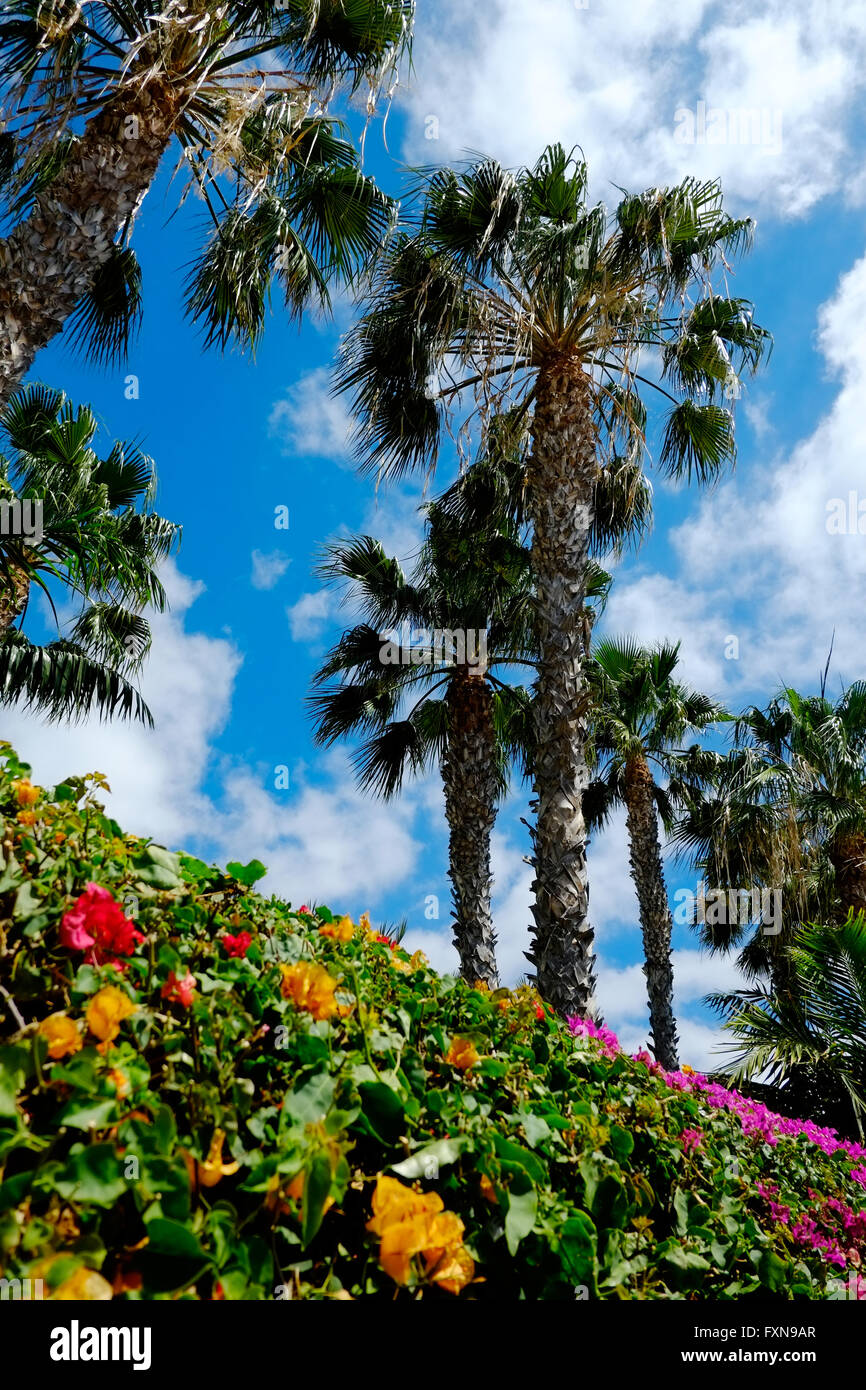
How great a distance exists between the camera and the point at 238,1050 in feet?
3.47

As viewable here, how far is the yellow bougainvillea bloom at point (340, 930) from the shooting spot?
5.76ft

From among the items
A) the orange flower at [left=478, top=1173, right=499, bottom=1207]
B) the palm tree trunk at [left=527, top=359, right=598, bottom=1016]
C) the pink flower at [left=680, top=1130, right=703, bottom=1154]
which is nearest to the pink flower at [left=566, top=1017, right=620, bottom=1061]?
the pink flower at [left=680, top=1130, right=703, bottom=1154]

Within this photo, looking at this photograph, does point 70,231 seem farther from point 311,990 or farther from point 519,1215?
point 519,1215

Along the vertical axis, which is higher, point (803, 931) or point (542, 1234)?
point (803, 931)

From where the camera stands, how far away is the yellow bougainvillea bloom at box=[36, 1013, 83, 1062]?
2.88 ft

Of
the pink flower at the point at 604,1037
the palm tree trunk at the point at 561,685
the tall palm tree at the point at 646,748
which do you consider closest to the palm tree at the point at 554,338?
the palm tree trunk at the point at 561,685

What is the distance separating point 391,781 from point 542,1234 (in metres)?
11.1

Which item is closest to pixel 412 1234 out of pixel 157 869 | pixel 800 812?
pixel 157 869

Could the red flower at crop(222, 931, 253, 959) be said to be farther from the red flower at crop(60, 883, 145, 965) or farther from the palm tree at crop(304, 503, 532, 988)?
the palm tree at crop(304, 503, 532, 988)

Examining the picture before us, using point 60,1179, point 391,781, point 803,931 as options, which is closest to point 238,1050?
point 60,1179

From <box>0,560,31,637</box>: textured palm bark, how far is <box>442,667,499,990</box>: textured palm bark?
206 inches

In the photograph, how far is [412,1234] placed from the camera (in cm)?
86

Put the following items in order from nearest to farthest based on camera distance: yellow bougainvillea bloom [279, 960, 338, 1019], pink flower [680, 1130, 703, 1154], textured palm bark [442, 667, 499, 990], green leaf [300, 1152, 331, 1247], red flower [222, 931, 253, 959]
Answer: green leaf [300, 1152, 331, 1247]
yellow bougainvillea bloom [279, 960, 338, 1019]
red flower [222, 931, 253, 959]
pink flower [680, 1130, 703, 1154]
textured palm bark [442, 667, 499, 990]
